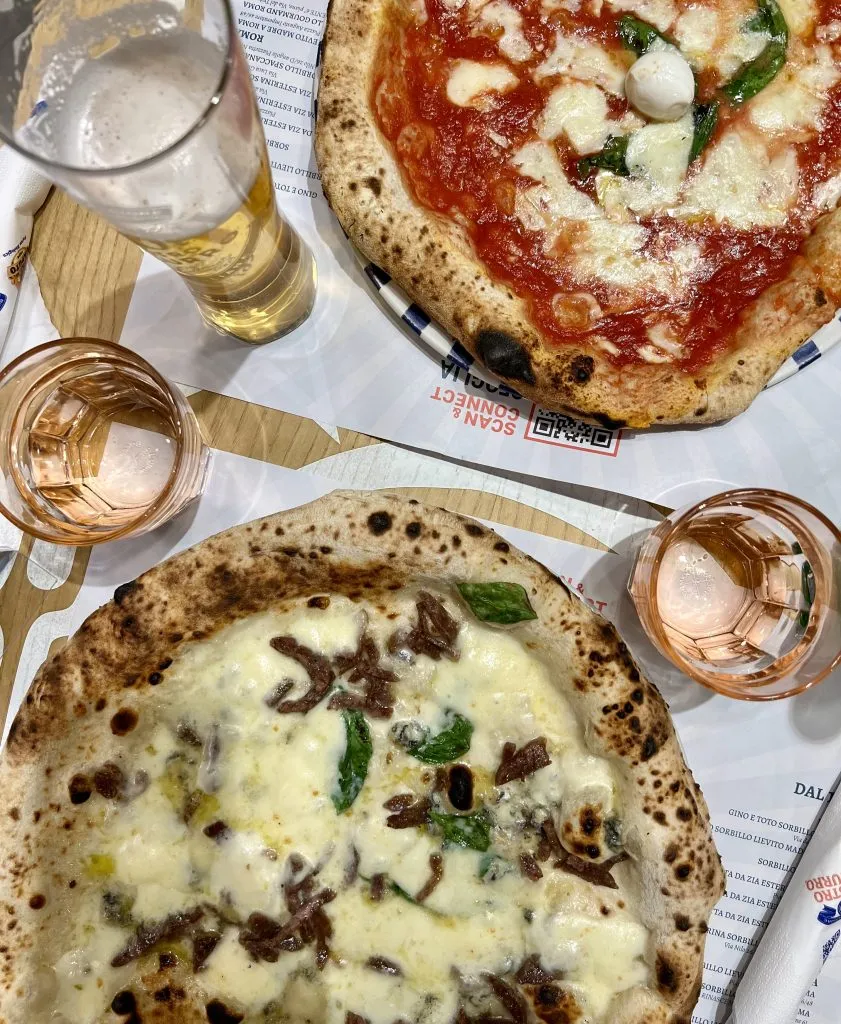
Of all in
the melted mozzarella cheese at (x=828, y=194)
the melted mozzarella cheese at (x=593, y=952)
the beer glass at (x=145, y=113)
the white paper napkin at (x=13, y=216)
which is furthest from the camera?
the white paper napkin at (x=13, y=216)

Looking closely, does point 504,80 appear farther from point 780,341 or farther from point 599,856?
point 599,856

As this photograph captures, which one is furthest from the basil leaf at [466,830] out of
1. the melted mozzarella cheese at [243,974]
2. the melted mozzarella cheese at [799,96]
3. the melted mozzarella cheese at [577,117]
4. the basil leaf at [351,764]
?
the melted mozzarella cheese at [799,96]

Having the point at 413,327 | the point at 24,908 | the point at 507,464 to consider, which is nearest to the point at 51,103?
the point at 413,327

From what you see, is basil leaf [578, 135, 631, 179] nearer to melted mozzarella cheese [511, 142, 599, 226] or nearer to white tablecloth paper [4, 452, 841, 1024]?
melted mozzarella cheese [511, 142, 599, 226]

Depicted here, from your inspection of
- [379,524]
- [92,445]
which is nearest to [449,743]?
[379,524]

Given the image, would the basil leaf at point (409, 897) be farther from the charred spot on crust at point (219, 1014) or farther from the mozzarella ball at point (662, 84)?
the mozzarella ball at point (662, 84)
